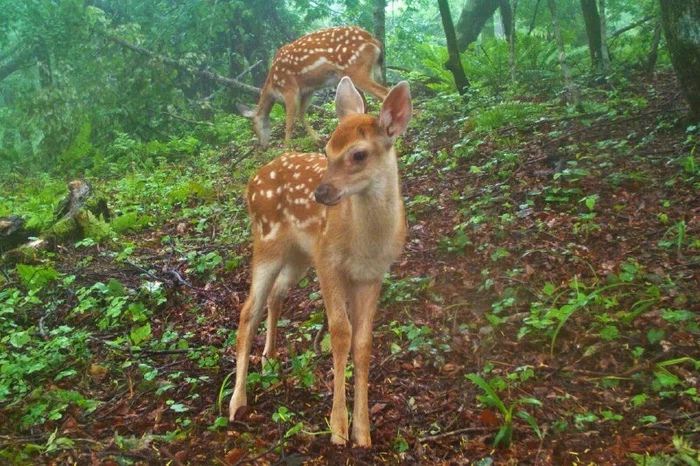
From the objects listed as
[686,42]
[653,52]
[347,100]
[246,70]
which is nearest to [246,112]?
[246,70]

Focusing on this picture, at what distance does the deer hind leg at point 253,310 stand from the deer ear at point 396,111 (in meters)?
1.29

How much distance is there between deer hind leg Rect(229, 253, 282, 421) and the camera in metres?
4.12

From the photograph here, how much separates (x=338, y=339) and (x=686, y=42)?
5078 millimetres

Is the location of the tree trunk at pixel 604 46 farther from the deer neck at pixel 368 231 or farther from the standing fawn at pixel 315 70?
the deer neck at pixel 368 231

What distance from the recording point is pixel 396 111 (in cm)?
371

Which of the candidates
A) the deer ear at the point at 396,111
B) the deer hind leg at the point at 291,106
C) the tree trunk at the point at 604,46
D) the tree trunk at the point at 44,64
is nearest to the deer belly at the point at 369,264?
the deer ear at the point at 396,111

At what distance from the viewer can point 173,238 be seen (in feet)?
24.3

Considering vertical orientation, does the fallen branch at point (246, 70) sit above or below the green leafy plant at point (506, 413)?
above

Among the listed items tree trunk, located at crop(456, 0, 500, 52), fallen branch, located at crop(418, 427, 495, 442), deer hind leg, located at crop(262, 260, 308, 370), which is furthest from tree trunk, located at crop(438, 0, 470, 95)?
fallen branch, located at crop(418, 427, 495, 442)

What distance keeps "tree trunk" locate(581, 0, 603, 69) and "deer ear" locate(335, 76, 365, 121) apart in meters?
7.55

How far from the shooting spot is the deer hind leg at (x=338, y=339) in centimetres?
349

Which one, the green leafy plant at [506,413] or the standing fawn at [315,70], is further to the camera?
the standing fawn at [315,70]

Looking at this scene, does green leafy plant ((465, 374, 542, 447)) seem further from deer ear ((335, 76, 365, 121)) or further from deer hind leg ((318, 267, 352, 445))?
deer ear ((335, 76, 365, 121))

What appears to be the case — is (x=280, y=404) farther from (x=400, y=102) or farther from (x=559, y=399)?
(x=400, y=102)
